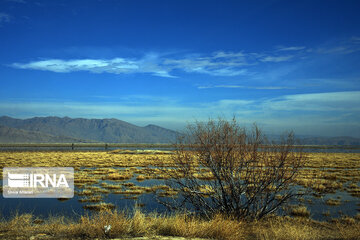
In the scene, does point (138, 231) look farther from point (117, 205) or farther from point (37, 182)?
point (37, 182)

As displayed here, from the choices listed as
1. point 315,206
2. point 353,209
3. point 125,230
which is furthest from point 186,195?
point 353,209

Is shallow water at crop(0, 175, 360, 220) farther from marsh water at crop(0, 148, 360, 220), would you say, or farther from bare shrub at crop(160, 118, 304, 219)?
bare shrub at crop(160, 118, 304, 219)

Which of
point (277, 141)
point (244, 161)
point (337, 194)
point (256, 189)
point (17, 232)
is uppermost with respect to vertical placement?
point (277, 141)

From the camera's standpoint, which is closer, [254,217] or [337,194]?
[254,217]

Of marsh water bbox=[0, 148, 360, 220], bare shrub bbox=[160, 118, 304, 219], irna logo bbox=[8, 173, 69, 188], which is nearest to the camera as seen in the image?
bare shrub bbox=[160, 118, 304, 219]

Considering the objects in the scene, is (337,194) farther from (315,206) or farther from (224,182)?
(224,182)

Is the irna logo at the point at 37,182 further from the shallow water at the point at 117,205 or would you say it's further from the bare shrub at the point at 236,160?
the bare shrub at the point at 236,160

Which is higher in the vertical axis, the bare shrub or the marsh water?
the bare shrub

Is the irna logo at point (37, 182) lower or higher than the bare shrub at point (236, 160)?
lower

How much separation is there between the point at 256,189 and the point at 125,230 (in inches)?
190

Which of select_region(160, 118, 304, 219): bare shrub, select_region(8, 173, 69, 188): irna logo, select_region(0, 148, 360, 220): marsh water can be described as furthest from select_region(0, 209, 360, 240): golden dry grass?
select_region(8, 173, 69, 188): irna logo

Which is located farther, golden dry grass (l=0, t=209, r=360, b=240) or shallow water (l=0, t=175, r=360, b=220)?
shallow water (l=0, t=175, r=360, b=220)

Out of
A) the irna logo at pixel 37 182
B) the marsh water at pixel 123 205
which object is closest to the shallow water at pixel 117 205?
the marsh water at pixel 123 205

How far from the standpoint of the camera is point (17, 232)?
7.57 metres
